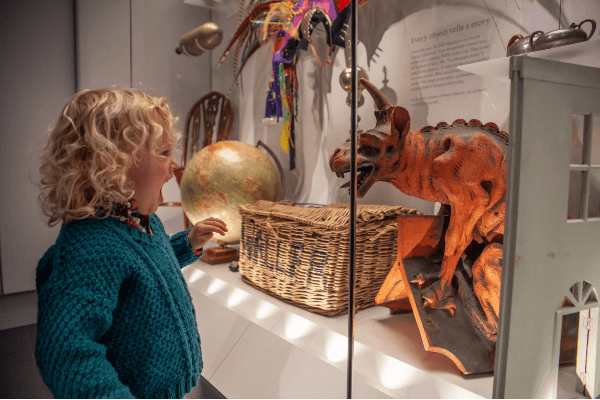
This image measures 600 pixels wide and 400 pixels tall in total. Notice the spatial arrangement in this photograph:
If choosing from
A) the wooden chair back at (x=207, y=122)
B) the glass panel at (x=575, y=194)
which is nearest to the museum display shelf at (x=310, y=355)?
the glass panel at (x=575, y=194)

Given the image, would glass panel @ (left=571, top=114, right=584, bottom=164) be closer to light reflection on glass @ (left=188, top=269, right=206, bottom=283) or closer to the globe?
light reflection on glass @ (left=188, top=269, right=206, bottom=283)

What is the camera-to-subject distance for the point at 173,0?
118 cm

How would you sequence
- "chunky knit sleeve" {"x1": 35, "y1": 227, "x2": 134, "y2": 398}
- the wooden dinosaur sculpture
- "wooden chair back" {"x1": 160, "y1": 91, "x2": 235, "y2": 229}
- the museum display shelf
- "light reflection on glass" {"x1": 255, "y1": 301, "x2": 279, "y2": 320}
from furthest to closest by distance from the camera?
"wooden chair back" {"x1": 160, "y1": 91, "x2": 235, "y2": 229}, "light reflection on glass" {"x1": 255, "y1": 301, "x2": 279, "y2": 320}, the wooden dinosaur sculpture, the museum display shelf, "chunky knit sleeve" {"x1": 35, "y1": 227, "x2": 134, "y2": 398}

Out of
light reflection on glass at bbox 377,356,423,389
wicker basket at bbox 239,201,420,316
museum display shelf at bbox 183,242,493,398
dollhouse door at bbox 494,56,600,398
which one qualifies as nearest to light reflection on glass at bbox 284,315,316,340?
museum display shelf at bbox 183,242,493,398

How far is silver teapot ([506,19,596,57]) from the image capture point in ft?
2.45

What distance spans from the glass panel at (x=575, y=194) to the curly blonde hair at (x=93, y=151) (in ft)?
2.33

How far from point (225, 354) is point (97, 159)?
0.46 m

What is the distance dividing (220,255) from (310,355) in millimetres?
1003

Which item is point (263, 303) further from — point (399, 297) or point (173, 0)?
point (173, 0)

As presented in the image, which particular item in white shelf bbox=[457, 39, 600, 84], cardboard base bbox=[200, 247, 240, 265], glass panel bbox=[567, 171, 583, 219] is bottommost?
cardboard base bbox=[200, 247, 240, 265]

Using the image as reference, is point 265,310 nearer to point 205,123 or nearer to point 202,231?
point 202,231

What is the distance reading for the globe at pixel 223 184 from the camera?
64.1 inches

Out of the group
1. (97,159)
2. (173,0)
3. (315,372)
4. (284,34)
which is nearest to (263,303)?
(315,372)

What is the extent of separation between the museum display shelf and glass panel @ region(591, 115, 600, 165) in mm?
442
